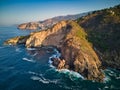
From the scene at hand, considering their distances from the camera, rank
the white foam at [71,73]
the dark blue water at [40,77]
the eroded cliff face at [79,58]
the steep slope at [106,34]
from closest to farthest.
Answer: the dark blue water at [40,77], the white foam at [71,73], the eroded cliff face at [79,58], the steep slope at [106,34]

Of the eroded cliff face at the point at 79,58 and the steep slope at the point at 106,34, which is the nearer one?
the eroded cliff face at the point at 79,58

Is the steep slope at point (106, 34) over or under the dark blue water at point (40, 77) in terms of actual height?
over

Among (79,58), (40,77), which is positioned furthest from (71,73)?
(40,77)

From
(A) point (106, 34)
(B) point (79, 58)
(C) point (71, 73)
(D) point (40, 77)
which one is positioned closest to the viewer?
(D) point (40, 77)

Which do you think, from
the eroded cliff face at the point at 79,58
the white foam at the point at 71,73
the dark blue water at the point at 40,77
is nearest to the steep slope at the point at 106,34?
the eroded cliff face at the point at 79,58

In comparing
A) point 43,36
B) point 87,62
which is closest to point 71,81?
point 87,62

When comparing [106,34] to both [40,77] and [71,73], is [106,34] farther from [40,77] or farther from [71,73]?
[40,77]

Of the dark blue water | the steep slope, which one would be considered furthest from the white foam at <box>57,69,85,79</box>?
the steep slope

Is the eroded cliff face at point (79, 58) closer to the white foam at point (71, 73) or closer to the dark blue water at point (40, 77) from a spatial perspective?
the white foam at point (71, 73)

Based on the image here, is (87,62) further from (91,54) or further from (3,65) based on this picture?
(3,65)
